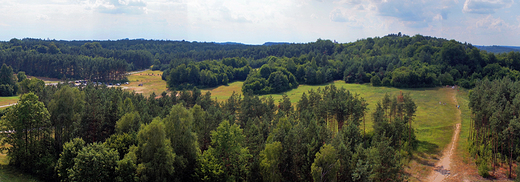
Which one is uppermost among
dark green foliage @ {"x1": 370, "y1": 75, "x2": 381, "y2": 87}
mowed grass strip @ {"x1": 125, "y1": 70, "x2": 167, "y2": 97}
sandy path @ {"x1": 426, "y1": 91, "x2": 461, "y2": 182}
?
dark green foliage @ {"x1": 370, "y1": 75, "x2": 381, "y2": 87}

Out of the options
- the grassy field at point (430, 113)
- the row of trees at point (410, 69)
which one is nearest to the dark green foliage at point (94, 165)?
the grassy field at point (430, 113)

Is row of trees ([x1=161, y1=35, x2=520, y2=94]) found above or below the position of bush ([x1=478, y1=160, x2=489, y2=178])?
above

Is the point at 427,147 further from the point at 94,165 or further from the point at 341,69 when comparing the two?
the point at 341,69

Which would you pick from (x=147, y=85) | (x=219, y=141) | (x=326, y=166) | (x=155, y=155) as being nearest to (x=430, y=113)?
(x=326, y=166)

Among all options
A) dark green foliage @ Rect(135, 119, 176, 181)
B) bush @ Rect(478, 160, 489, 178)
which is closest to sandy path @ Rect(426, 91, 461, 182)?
bush @ Rect(478, 160, 489, 178)

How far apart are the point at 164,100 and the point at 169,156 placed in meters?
34.1

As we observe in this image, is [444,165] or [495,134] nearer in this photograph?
[495,134]

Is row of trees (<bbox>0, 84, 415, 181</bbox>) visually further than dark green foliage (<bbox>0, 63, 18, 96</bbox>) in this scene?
No

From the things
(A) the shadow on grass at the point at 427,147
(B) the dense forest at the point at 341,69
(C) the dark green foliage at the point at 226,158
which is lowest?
(A) the shadow on grass at the point at 427,147

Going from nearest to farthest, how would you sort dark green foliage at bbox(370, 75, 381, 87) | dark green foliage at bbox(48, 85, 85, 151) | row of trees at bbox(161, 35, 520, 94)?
dark green foliage at bbox(48, 85, 85, 151) → row of trees at bbox(161, 35, 520, 94) → dark green foliage at bbox(370, 75, 381, 87)

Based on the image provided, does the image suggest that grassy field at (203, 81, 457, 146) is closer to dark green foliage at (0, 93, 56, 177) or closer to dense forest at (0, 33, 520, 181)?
dense forest at (0, 33, 520, 181)

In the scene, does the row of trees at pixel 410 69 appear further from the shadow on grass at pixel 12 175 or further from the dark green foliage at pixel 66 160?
the shadow on grass at pixel 12 175

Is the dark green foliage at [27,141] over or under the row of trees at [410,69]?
under

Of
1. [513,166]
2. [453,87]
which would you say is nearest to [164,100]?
[513,166]
